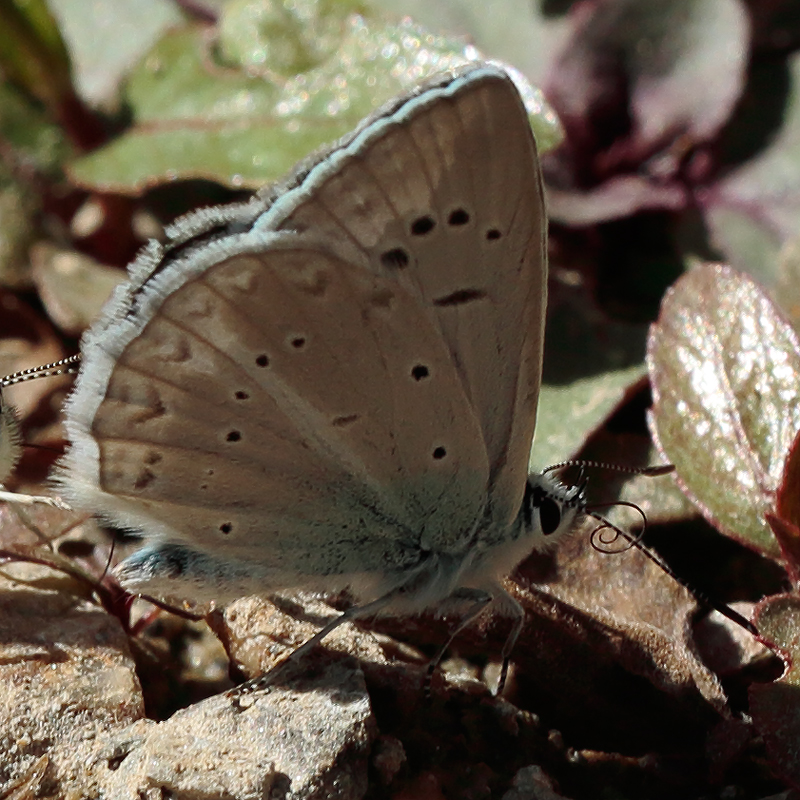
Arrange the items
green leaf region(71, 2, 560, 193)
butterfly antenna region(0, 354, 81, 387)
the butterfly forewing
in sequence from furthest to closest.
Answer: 1. green leaf region(71, 2, 560, 193)
2. butterfly antenna region(0, 354, 81, 387)
3. the butterfly forewing

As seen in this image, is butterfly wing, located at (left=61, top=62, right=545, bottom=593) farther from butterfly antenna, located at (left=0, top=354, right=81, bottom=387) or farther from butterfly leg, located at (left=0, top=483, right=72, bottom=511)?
butterfly antenna, located at (left=0, top=354, right=81, bottom=387)

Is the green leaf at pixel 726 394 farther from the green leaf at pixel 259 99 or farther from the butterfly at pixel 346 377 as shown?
the green leaf at pixel 259 99

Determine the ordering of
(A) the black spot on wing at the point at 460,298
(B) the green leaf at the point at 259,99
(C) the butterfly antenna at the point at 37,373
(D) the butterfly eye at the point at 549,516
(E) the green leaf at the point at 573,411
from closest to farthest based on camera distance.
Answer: (A) the black spot on wing at the point at 460,298 < (D) the butterfly eye at the point at 549,516 < (C) the butterfly antenna at the point at 37,373 < (E) the green leaf at the point at 573,411 < (B) the green leaf at the point at 259,99

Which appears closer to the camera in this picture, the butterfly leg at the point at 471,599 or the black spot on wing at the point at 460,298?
the black spot on wing at the point at 460,298

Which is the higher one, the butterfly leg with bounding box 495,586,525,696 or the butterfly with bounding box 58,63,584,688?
the butterfly with bounding box 58,63,584,688

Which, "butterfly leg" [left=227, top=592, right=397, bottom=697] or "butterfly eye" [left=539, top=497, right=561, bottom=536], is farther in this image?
"butterfly eye" [left=539, top=497, right=561, bottom=536]

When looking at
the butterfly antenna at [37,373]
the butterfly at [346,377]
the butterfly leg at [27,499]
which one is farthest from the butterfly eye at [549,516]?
the butterfly antenna at [37,373]

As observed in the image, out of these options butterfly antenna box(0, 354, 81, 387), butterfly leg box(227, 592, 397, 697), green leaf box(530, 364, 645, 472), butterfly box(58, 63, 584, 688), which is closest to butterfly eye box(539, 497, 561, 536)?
butterfly box(58, 63, 584, 688)
